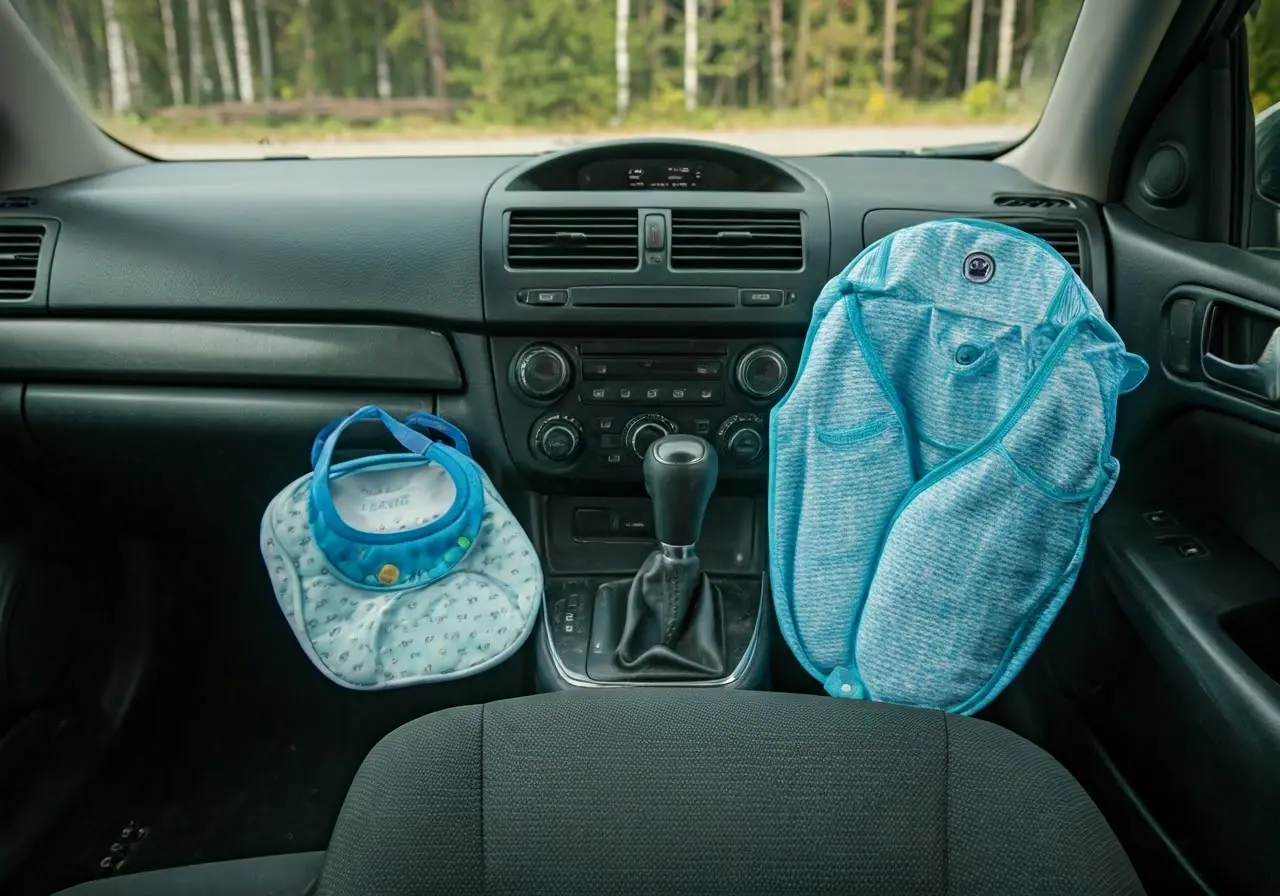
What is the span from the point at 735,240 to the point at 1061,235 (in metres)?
0.59

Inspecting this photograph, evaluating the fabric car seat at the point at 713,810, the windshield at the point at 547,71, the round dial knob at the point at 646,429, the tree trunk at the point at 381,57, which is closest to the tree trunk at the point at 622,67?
the windshield at the point at 547,71

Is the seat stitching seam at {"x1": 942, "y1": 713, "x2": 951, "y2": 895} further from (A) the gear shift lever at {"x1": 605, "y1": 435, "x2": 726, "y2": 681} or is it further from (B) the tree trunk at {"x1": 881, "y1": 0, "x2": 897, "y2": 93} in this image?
(B) the tree trunk at {"x1": 881, "y1": 0, "x2": 897, "y2": 93}

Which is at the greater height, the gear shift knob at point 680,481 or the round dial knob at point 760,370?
the round dial knob at point 760,370

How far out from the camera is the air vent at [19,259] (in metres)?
1.96

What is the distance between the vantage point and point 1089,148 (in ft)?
6.29

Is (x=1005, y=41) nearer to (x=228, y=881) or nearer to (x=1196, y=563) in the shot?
(x=1196, y=563)

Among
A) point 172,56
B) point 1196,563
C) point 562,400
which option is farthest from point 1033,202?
point 172,56

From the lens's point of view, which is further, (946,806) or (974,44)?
(974,44)

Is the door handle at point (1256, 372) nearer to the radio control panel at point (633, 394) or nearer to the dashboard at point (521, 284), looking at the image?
the dashboard at point (521, 284)

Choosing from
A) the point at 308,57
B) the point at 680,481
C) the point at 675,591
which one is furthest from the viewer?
the point at 308,57

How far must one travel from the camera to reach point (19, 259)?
6.44ft

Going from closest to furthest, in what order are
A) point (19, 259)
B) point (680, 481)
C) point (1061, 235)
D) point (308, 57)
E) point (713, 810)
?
point (713, 810) < point (680, 481) < point (1061, 235) < point (19, 259) < point (308, 57)

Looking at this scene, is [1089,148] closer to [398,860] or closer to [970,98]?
[970,98]

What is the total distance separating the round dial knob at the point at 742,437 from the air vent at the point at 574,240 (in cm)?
34
